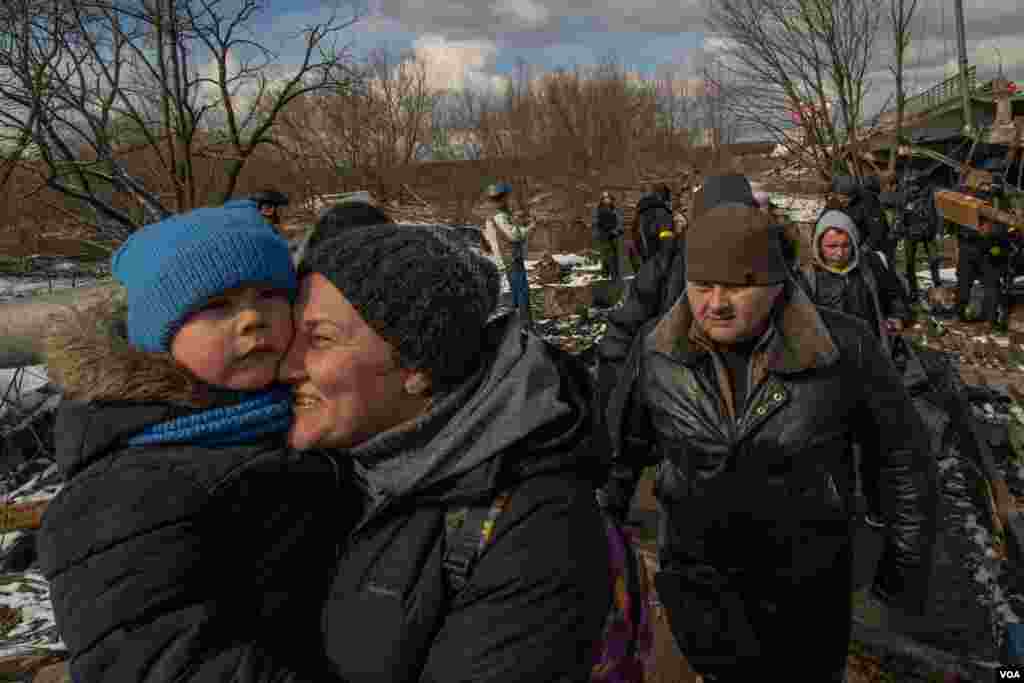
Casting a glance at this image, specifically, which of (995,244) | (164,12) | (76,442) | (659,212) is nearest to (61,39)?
(164,12)

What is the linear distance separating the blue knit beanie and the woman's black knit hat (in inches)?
3.1

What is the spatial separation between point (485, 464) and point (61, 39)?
14.6 feet

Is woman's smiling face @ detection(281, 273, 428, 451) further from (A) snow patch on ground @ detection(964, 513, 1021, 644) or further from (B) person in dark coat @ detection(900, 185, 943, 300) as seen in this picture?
(B) person in dark coat @ detection(900, 185, 943, 300)

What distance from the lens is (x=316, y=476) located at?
1.04 metres

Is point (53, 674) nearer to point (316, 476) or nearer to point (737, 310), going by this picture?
point (316, 476)

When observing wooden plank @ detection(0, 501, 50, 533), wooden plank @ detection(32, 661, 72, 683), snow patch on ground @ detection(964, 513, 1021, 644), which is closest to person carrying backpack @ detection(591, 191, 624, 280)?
snow patch on ground @ detection(964, 513, 1021, 644)

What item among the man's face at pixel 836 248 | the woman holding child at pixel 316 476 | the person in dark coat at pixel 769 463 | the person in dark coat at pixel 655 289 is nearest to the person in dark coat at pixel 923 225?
the man's face at pixel 836 248

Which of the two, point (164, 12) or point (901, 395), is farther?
point (164, 12)

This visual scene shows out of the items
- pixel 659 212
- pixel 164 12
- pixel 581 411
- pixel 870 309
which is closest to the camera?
pixel 581 411

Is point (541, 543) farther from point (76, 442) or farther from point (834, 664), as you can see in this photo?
point (834, 664)

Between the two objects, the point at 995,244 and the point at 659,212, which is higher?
the point at 659,212

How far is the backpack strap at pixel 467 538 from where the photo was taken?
3.17ft

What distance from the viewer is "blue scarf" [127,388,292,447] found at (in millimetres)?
941

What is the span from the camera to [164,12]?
173 inches
